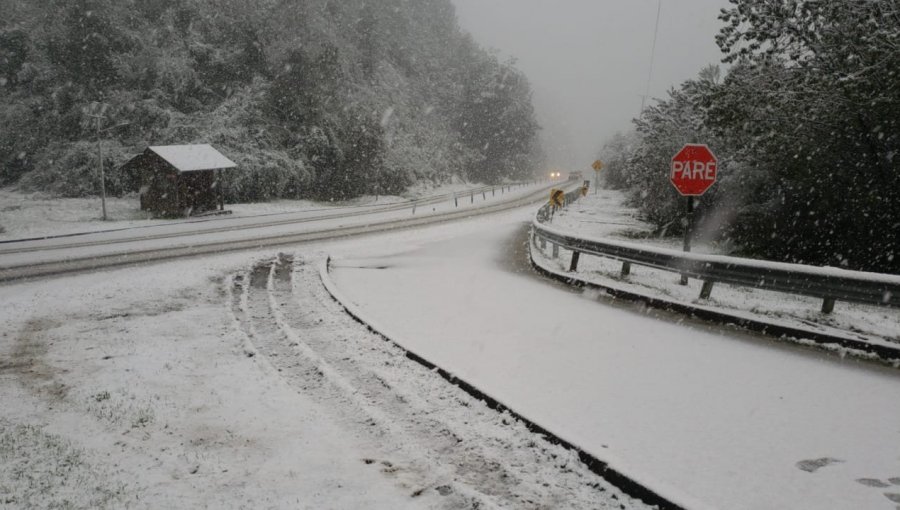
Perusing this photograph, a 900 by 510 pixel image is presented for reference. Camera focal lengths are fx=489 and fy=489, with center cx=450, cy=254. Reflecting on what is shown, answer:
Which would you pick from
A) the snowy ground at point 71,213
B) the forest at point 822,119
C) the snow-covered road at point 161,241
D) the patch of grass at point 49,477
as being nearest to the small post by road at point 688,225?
the forest at point 822,119

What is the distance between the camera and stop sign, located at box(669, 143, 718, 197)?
1002 centimetres

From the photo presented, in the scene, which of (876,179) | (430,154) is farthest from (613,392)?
(430,154)

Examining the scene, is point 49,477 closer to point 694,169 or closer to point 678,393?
point 678,393

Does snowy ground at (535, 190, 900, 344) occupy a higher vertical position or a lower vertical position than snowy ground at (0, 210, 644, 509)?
higher

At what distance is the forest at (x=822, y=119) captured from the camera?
38.2ft

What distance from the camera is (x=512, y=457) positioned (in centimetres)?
427

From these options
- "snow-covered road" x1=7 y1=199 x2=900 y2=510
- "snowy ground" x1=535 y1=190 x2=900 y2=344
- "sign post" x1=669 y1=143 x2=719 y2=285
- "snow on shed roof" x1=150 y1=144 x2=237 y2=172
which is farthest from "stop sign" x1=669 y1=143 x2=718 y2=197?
"snow on shed roof" x1=150 y1=144 x2=237 y2=172

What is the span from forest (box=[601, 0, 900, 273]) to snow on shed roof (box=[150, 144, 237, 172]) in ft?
86.3

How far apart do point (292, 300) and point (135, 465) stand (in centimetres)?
562

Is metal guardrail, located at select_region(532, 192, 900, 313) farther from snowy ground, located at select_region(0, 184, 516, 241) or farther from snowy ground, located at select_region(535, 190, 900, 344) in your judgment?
snowy ground, located at select_region(0, 184, 516, 241)

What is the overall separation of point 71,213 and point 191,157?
23.8ft

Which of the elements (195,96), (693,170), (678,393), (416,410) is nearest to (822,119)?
(693,170)

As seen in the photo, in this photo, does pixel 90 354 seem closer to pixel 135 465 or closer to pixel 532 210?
pixel 135 465

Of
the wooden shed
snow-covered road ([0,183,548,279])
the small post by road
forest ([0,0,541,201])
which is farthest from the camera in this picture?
forest ([0,0,541,201])
